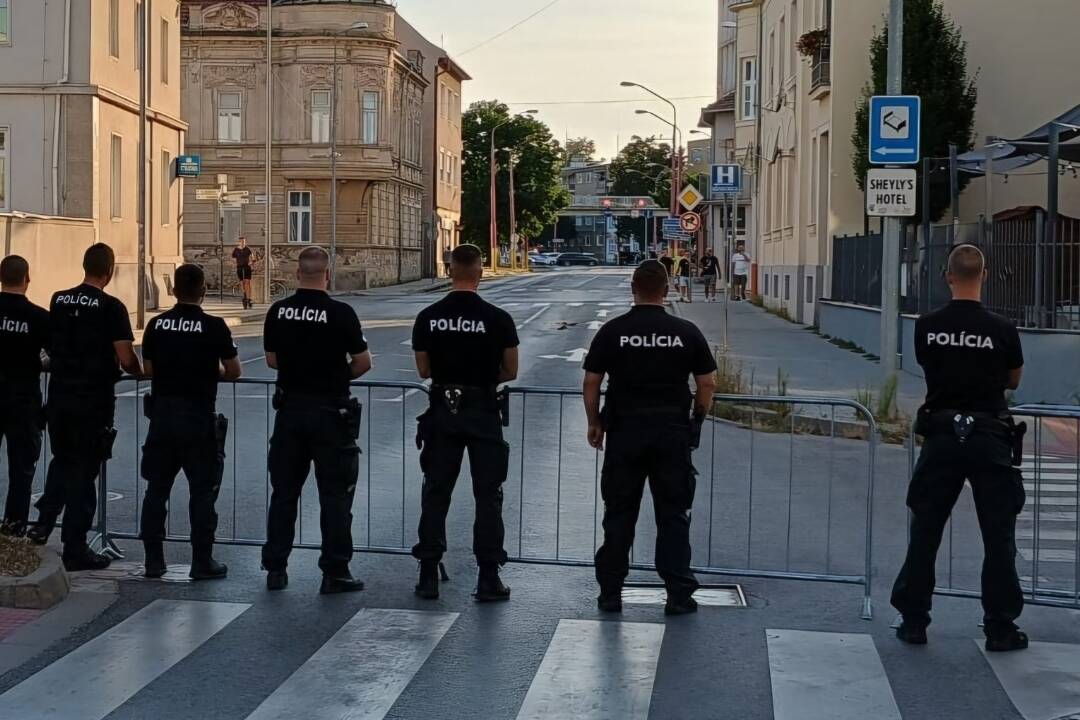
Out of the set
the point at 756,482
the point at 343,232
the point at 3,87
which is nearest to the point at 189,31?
the point at 343,232

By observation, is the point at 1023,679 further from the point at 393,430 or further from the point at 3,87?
the point at 3,87

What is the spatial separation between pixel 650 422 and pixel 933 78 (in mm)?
20994

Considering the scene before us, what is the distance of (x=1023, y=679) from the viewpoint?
6.46 metres

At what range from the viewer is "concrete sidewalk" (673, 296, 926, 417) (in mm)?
18828

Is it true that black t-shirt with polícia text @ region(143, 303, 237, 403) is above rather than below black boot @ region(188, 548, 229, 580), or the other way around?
above

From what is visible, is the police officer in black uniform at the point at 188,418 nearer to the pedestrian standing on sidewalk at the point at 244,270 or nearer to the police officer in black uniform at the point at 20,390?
the police officer in black uniform at the point at 20,390

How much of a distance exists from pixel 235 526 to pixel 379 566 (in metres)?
1.18

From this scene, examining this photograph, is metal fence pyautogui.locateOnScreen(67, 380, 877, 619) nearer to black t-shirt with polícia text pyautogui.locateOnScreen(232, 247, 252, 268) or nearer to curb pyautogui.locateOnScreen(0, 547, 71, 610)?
curb pyautogui.locateOnScreen(0, 547, 71, 610)

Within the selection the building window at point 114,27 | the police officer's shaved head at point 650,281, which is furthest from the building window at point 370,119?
the police officer's shaved head at point 650,281

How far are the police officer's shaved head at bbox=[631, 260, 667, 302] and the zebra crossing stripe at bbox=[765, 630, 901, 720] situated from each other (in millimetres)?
1780

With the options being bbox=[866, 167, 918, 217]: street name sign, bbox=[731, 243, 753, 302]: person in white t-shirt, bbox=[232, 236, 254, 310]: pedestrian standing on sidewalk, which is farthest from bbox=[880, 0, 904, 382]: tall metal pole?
bbox=[731, 243, 753, 302]: person in white t-shirt

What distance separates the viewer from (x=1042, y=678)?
6.48m

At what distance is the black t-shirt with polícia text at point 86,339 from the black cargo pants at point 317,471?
45.9 inches

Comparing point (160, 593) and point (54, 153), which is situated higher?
point (54, 153)
